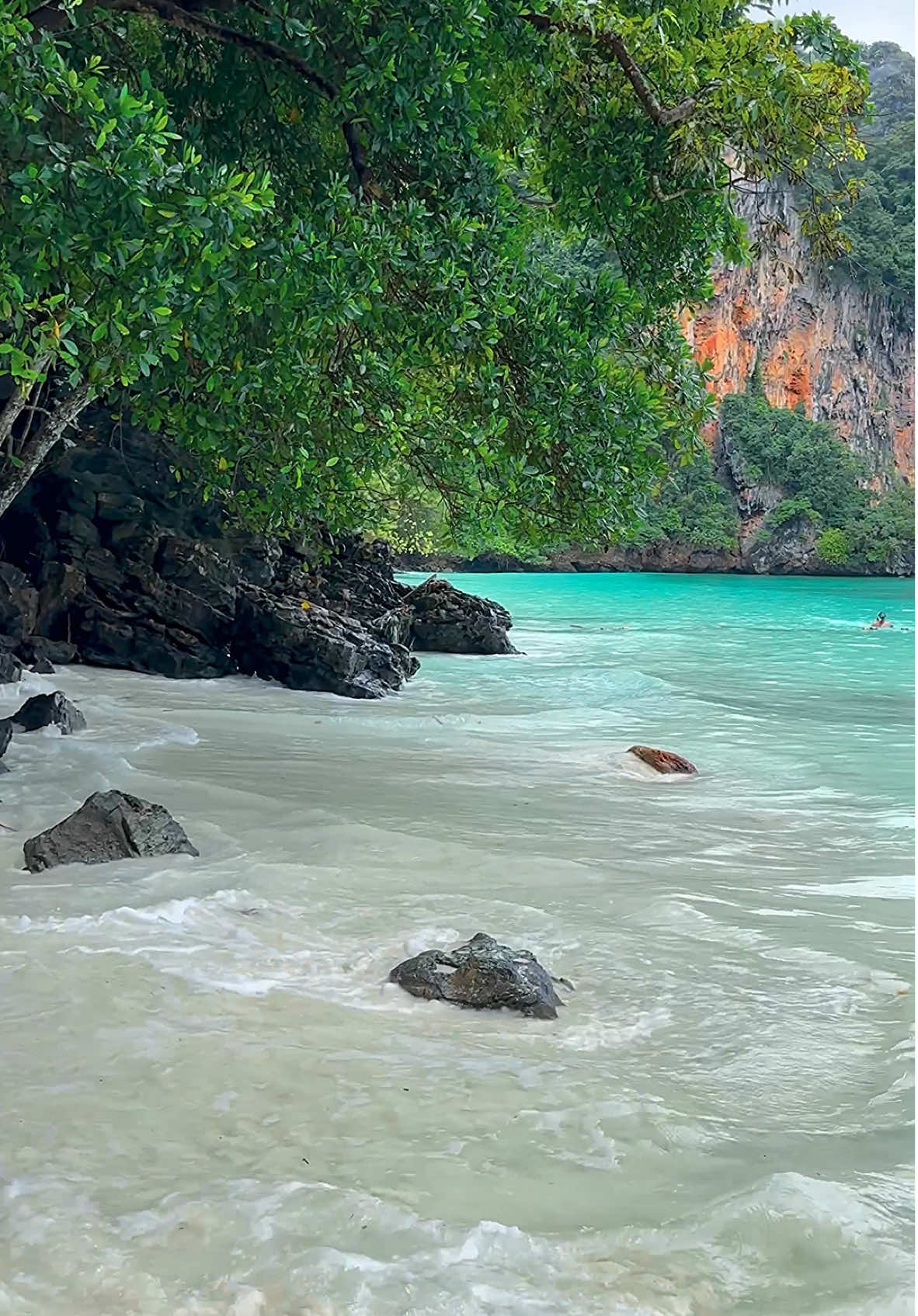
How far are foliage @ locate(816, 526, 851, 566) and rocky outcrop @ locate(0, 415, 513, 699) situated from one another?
65406 mm

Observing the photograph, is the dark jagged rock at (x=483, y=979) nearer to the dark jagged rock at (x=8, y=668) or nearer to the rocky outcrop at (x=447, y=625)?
the dark jagged rock at (x=8, y=668)

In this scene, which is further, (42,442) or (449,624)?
(449,624)

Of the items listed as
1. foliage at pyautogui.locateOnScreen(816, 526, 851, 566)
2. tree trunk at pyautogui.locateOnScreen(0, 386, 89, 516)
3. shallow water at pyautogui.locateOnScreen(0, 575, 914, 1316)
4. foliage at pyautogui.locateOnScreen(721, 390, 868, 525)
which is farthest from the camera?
foliage at pyautogui.locateOnScreen(721, 390, 868, 525)

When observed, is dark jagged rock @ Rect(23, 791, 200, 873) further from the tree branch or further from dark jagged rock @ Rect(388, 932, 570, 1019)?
the tree branch

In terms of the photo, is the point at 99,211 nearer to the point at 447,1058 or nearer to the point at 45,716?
the point at 447,1058

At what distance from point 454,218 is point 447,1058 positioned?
14.9 feet

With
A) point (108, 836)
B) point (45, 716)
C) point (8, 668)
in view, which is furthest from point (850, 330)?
point (108, 836)

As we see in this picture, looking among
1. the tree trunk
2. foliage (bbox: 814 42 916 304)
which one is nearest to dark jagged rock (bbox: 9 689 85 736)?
the tree trunk

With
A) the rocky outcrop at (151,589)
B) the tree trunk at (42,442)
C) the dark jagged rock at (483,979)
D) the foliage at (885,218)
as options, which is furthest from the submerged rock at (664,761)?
the foliage at (885,218)

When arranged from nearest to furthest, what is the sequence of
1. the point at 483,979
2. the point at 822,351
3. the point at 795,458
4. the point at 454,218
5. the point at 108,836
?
the point at 483,979
the point at 108,836
the point at 454,218
the point at 795,458
the point at 822,351

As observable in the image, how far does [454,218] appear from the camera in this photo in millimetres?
6297

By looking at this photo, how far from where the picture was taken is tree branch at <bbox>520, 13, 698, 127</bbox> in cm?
686

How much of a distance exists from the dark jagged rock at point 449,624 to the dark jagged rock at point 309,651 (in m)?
5.50

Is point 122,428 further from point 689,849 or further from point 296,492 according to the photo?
point 689,849
